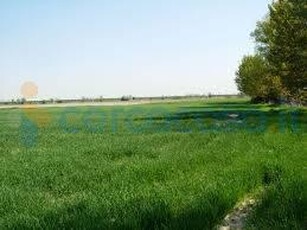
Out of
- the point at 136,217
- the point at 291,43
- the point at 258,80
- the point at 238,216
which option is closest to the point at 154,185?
the point at 238,216

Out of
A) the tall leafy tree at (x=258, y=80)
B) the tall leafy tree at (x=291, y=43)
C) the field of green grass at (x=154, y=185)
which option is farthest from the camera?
the tall leafy tree at (x=258, y=80)

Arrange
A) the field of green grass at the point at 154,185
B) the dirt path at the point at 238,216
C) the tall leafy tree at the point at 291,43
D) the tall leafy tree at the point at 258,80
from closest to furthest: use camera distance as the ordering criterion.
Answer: the field of green grass at the point at 154,185, the dirt path at the point at 238,216, the tall leafy tree at the point at 291,43, the tall leafy tree at the point at 258,80

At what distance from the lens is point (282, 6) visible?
5588cm

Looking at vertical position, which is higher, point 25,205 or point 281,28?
point 281,28

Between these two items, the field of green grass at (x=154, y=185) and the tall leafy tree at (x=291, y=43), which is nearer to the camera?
the field of green grass at (x=154, y=185)

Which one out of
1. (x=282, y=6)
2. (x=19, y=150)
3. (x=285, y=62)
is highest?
(x=282, y=6)

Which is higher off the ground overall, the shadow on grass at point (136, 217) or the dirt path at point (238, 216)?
the shadow on grass at point (136, 217)

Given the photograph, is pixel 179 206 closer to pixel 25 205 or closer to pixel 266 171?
pixel 25 205

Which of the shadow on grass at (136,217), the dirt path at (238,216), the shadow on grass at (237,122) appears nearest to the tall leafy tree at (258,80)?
the shadow on grass at (237,122)

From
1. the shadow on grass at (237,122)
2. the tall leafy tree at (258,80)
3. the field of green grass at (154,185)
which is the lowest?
the shadow on grass at (237,122)

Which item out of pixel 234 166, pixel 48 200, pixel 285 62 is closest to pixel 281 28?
pixel 285 62

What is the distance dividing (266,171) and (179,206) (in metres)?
5.02

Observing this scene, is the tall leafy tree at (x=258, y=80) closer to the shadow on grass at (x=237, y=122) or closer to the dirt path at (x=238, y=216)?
the shadow on grass at (x=237, y=122)

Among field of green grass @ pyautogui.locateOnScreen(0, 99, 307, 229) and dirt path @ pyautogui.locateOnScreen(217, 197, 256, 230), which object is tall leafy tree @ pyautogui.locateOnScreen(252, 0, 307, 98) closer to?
field of green grass @ pyautogui.locateOnScreen(0, 99, 307, 229)
